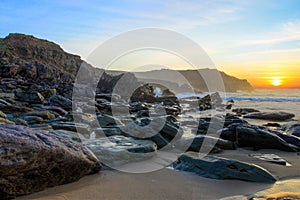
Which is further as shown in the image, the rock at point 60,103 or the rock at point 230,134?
the rock at point 60,103

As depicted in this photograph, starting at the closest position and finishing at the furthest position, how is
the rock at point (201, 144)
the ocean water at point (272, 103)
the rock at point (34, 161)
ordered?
1. the rock at point (34, 161)
2. the rock at point (201, 144)
3. the ocean water at point (272, 103)

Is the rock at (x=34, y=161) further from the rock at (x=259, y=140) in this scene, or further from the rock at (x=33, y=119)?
the rock at (x=33, y=119)

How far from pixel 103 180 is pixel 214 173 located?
1.58m

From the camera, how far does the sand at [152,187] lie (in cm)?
310

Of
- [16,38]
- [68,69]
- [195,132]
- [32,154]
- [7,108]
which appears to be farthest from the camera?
[16,38]

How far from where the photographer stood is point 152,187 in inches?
135

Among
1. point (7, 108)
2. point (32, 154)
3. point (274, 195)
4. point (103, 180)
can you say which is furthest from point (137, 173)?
point (7, 108)

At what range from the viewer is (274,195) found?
2.96m

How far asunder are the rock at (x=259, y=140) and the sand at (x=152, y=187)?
68.7 inches

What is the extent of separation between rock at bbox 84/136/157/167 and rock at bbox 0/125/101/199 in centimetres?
70

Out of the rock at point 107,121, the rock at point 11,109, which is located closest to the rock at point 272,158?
the rock at point 107,121

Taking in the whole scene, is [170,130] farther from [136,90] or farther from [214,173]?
[136,90]

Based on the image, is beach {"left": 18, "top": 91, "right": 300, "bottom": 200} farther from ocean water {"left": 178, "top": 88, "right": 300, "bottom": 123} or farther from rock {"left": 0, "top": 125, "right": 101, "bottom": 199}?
ocean water {"left": 178, "top": 88, "right": 300, "bottom": 123}

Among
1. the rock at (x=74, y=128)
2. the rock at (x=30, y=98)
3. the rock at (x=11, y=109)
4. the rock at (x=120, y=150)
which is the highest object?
the rock at (x=30, y=98)
